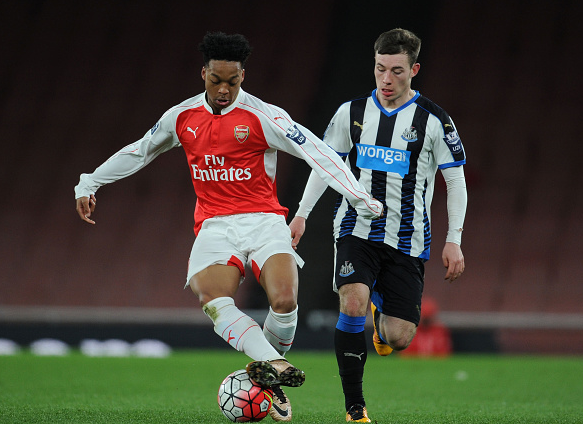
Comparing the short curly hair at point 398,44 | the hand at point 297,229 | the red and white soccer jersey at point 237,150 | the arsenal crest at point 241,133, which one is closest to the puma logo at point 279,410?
the hand at point 297,229

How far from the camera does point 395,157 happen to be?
185 inches

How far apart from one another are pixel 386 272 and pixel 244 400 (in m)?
1.22

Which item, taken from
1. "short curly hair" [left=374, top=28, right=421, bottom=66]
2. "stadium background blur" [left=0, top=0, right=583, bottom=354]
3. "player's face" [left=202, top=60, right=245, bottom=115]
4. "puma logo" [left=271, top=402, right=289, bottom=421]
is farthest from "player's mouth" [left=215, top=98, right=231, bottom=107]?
"stadium background blur" [left=0, top=0, right=583, bottom=354]

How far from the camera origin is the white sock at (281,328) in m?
4.35

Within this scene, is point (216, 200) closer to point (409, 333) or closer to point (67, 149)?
point (409, 333)

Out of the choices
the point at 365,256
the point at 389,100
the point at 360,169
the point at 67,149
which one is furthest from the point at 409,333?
the point at 67,149

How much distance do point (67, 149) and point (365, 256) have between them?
11.3 metres

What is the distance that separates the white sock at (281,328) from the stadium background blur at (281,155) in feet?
21.8

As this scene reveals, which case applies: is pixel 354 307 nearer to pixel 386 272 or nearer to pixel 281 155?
pixel 386 272

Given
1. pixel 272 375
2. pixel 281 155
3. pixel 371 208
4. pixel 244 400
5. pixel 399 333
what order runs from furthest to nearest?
pixel 281 155, pixel 399 333, pixel 371 208, pixel 244 400, pixel 272 375

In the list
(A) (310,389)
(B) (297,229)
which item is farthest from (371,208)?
(A) (310,389)

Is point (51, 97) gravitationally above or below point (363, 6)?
below

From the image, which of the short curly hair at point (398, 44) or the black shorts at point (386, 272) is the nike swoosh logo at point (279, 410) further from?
the short curly hair at point (398, 44)

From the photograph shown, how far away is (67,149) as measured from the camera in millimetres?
15000
